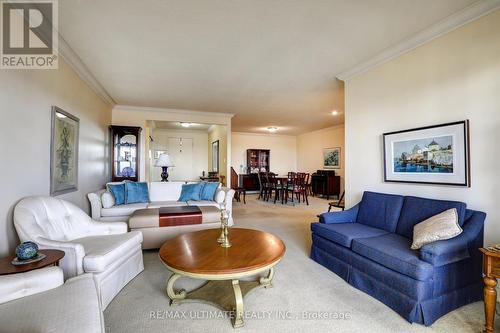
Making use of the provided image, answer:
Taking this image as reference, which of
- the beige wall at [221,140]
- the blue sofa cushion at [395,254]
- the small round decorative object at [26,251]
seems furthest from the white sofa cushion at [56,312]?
the beige wall at [221,140]

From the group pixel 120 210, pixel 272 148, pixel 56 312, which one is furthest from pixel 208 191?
pixel 272 148

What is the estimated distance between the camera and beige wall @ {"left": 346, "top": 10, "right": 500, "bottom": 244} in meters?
2.05

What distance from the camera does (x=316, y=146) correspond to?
920cm

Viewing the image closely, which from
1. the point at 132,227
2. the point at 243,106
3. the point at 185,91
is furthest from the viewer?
the point at 243,106

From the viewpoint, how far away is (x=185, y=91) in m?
4.39

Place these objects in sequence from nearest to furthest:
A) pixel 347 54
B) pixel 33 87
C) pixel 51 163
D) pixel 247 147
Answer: pixel 33 87, pixel 51 163, pixel 347 54, pixel 247 147

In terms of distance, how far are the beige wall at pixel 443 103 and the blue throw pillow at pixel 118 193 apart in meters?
3.85

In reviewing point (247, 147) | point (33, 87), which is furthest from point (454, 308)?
point (247, 147)

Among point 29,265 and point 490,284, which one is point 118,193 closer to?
point 29,265

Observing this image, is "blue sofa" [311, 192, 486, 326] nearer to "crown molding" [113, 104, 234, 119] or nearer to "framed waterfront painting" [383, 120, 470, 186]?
"framed waterfront painting" [383, 120, 470, 186]

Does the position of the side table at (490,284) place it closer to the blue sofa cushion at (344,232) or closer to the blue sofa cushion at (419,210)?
the blue sofa cushion at (419,210)

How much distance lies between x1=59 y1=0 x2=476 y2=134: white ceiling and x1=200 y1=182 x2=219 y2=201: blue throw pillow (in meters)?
1.81

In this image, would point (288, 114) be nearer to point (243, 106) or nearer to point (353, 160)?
point (243, 106)

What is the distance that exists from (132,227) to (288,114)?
4.69 m
